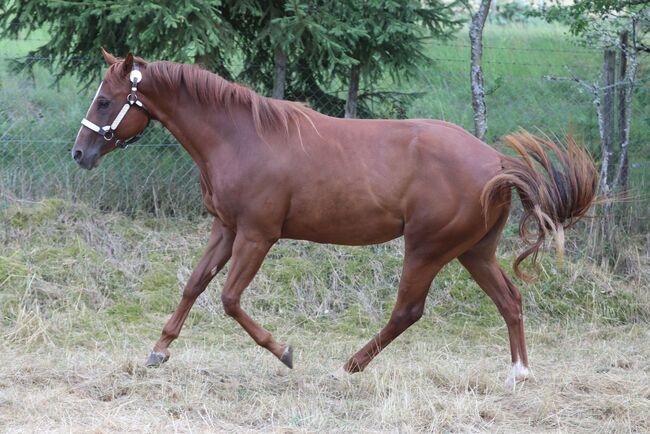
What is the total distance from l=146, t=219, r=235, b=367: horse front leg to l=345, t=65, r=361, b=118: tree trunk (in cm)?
348

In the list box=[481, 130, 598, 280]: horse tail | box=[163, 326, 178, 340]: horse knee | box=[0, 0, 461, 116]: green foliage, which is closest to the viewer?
box=[481, 130, 598, 280]: horse tail

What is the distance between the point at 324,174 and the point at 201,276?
106cm

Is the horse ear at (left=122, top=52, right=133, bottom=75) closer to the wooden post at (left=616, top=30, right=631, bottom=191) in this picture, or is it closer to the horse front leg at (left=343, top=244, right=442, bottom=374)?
the horse front leg at (left=343, top=244, right=442, bottom=374)

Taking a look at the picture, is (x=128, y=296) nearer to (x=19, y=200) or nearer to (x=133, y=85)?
(x=19, y=200)

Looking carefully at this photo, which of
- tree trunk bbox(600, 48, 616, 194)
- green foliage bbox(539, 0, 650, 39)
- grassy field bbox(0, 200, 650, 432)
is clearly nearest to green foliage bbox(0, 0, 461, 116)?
green foliage bbox(539, 0, 650, 39)

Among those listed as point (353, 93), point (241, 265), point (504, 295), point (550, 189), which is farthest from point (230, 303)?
point (353, 93)

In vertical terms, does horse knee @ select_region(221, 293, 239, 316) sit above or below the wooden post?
below

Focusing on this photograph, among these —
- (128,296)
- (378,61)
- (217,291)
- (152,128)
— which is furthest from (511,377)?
(152,128)

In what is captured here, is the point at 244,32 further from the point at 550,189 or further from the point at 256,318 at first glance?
the point at 550,189

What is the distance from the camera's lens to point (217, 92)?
5.30 metres

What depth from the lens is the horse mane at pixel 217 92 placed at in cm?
525

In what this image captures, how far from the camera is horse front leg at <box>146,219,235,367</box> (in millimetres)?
5414

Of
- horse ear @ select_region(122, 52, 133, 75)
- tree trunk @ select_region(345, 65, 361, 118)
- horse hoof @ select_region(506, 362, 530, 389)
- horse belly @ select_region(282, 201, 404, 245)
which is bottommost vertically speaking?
horse hoof @ select_region(506, 362, 530, 389)

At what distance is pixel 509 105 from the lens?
11195 millimetres
